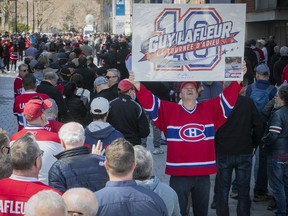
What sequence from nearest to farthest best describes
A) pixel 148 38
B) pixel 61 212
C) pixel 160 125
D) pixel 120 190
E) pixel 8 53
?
1. pixel 61 212
2. pixel 120 190
3. pixel 148 38
4. pixel 160 125
5. pixel 8 53

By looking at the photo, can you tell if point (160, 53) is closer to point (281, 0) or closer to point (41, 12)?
point (281, 0)

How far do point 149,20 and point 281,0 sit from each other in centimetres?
2218

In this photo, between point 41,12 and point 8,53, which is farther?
point 41,12

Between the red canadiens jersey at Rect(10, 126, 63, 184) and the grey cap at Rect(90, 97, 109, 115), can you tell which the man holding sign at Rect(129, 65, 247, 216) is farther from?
the red canadiens jersey at Rect(10, 126, 63, 184)

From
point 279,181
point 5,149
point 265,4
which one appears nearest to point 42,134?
point 5,149

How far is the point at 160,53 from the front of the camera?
6.78 m

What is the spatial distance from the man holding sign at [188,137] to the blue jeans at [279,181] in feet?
5.14

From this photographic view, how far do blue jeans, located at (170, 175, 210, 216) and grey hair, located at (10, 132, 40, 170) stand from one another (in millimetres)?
2358

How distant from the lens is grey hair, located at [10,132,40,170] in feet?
16.7

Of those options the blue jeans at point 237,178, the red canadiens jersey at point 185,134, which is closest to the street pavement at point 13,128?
the blue jeans at point 237,178

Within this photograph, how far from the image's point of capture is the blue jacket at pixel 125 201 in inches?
189

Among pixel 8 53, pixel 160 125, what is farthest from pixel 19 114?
pixel 8 53

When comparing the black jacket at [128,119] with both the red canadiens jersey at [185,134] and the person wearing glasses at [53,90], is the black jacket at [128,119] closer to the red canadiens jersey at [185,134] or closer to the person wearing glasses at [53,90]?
the red canadiens jersey at [185,134]

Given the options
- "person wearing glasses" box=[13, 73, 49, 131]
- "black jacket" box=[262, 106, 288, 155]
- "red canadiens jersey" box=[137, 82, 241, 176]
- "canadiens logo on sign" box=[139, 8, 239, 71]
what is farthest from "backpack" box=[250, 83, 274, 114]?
"person wearing glasses" box=[13, 73, 49, 131]
